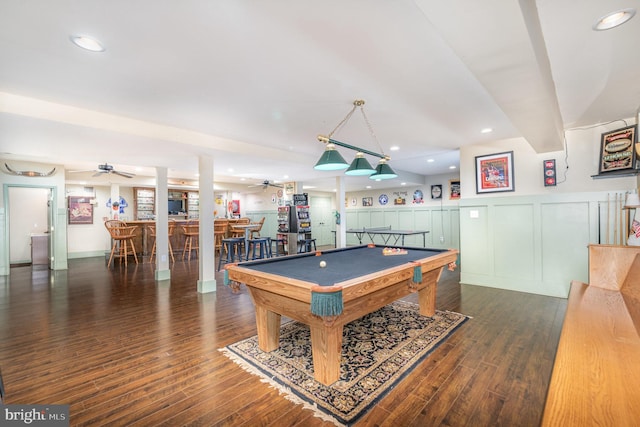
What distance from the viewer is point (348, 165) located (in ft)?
9.84

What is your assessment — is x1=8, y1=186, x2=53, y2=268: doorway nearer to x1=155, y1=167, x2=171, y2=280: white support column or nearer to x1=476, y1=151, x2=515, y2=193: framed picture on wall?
x1=155, y1=167, x2=171, y2=280: white support column

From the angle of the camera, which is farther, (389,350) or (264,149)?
(264,149)

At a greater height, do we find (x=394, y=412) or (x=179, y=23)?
(x=179, y=23)

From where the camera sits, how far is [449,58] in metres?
2.21

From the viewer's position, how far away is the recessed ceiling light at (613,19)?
1.75 meters

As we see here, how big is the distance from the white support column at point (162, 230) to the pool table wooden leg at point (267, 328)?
3932mm

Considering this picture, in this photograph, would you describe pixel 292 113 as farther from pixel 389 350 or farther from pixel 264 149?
pixel 389 350

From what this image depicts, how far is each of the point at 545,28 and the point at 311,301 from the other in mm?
2447

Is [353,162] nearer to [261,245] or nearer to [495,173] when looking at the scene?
[495,173]

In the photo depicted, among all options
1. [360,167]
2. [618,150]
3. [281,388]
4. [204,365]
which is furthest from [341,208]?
[281,388]

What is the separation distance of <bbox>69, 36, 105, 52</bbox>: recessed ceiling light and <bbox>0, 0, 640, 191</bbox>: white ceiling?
7 cm

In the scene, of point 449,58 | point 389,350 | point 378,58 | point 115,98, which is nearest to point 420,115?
point 449,58

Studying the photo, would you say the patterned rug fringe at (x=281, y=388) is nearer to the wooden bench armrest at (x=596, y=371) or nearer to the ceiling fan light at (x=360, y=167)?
the wooden bench armrest at (x=596, y=371)

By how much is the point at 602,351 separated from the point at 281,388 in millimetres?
1958
